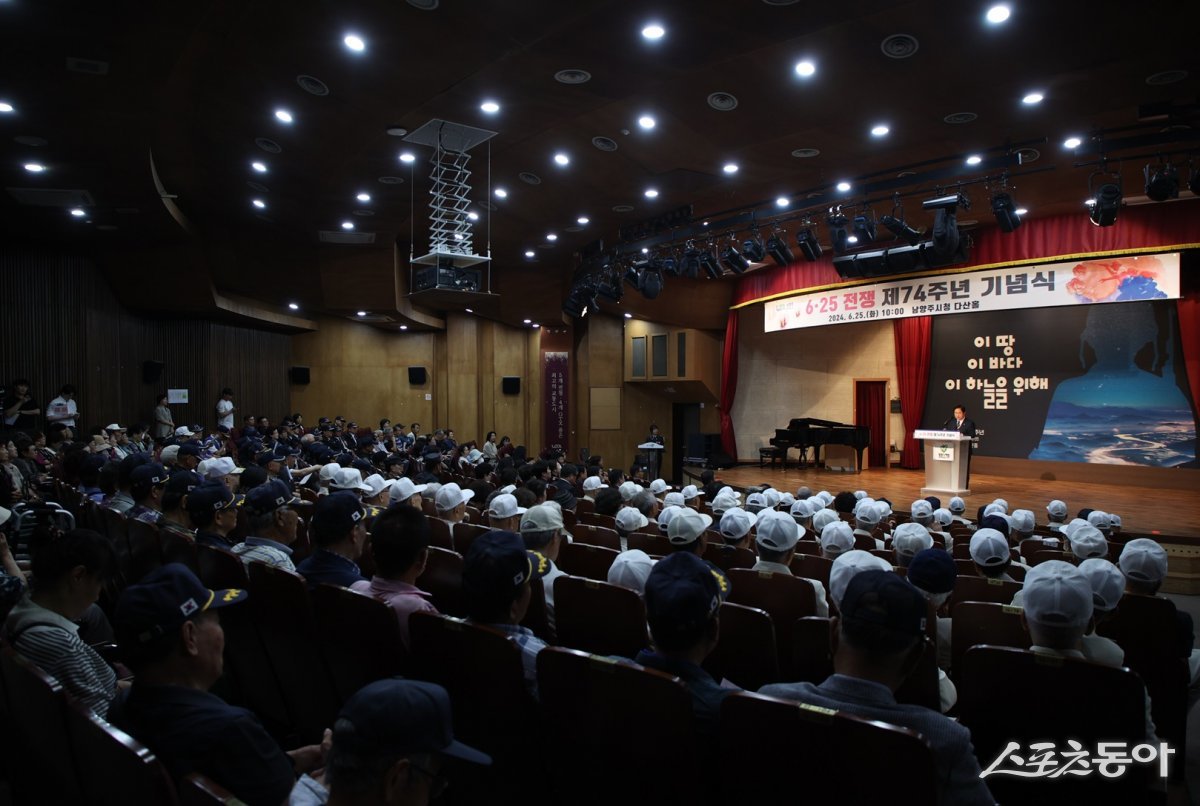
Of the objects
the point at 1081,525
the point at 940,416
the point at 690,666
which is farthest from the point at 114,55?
the point at 940,416

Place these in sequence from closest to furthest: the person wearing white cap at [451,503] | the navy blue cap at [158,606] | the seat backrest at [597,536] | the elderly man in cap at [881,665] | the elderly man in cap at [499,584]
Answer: the elderly man in cap at [881,665]
the navy blue cap at [158,606]
the elderly man in cap at [499,584]
the seat backrest at [597,536]
the person wearing white cap at [451,503]

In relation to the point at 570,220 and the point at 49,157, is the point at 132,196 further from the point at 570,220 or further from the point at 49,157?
the point at 570,220

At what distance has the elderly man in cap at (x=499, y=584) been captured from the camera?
7.35ft

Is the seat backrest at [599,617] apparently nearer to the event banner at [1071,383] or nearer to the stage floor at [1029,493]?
the stage floor at [1029,493]

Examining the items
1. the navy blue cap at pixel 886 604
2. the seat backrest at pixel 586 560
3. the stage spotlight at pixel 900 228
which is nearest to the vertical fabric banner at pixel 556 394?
the stage spotlight at pixel 900 228

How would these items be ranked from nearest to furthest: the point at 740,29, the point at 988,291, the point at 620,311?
the point at 740,29 < the point at 988,291 < the point at 620,311

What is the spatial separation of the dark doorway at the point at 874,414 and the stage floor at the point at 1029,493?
61 centimetres

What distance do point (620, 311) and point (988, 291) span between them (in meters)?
8.53

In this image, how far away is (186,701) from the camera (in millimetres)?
1616

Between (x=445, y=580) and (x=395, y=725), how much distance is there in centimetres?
219

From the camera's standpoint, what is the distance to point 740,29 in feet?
18.0

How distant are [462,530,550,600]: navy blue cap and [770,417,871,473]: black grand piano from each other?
44.0 feet

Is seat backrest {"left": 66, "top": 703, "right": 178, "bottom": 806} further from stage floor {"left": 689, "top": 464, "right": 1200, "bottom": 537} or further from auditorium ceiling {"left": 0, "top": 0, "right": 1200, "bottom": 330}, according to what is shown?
stage floor {"left": 689, "top": 464, "right": 1200, "bottom": 537}

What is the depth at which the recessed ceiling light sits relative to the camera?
542cm
